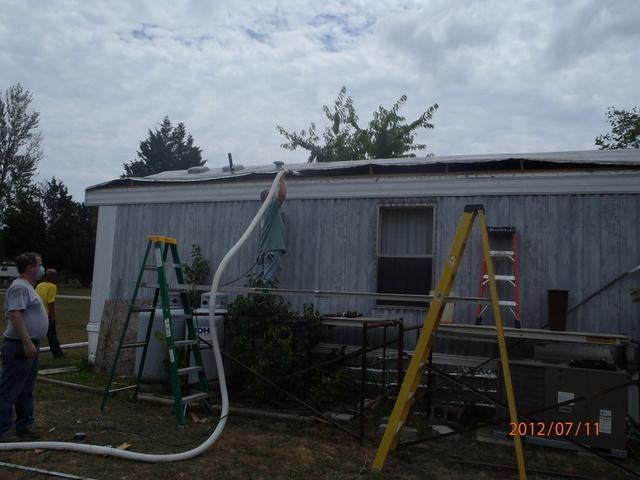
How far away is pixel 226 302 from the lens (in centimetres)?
796

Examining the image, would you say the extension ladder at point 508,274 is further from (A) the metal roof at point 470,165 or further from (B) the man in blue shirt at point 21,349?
(B) the man in blue shirt at point 21,349

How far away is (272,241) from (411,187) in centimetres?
211

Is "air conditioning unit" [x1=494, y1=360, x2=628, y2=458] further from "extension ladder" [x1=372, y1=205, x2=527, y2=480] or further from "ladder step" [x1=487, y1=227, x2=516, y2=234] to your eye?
"ladder step" [x1=487, y1=227, x2=516, y2=234]

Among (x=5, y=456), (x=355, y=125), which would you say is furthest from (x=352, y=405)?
(x=355, y=125)

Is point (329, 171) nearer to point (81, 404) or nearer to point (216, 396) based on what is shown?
point (216, 396)

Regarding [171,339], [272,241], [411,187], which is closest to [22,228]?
[272,241]

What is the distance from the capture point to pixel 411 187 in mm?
7379

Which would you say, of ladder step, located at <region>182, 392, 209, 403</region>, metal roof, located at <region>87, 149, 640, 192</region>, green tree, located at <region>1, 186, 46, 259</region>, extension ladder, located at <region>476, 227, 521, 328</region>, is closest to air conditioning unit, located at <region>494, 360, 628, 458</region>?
extension ladder, located at <region>476, 227, 521, 328</region>

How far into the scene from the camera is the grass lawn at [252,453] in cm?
442

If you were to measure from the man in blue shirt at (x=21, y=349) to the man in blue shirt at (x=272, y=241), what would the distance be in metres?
3.21

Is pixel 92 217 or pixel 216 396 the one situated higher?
pixel 92 217

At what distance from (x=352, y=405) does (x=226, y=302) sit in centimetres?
243

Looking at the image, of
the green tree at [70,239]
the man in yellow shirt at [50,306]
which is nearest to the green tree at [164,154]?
the green tree at [70,239]

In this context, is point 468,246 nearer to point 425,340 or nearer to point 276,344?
point 276,344
